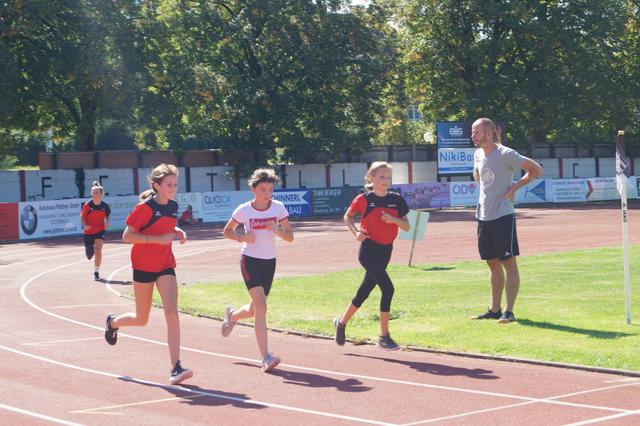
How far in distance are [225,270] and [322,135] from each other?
34702 millimetres

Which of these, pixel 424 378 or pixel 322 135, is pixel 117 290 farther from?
pixel 322 135

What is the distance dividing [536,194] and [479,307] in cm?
4310

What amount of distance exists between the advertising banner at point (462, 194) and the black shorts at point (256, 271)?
4332 cm

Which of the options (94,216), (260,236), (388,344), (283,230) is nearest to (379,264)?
(388,344)

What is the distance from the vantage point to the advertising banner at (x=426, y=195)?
1994 inches

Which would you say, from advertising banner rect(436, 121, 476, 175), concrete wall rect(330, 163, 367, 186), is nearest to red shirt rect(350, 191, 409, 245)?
advertising banner rect(436, 121, 476, 175)

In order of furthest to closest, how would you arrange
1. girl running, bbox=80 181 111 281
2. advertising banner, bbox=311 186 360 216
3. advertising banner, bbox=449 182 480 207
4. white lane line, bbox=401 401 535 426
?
1. advertising banner, bbox=449 182 480 207
2. advertising banner, bbox=311 186 360 216
3. girl running, bbox=80 181 111 281
4. white lane line, bbox=401 401 535 426

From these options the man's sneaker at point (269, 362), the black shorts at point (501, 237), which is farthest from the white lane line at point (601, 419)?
the black shorts at point (501, 237)

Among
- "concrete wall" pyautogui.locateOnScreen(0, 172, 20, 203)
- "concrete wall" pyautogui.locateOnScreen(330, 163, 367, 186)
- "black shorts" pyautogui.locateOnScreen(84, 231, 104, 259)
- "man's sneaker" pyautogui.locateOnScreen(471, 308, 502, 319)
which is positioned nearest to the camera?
"man's sneaker" pyautogui.locateOnScreen(471, 308, 502, 319)

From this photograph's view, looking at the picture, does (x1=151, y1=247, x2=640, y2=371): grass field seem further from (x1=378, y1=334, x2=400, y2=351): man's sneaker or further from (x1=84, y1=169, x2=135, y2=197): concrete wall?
(x1=84, y1=169, x2=135, y2=197): concrete wall

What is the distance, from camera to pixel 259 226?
32.8ft

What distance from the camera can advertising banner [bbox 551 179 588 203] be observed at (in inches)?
2188

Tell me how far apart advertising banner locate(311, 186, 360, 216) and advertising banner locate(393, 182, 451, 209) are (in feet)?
8.68

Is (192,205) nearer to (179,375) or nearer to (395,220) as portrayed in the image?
(395,220)
